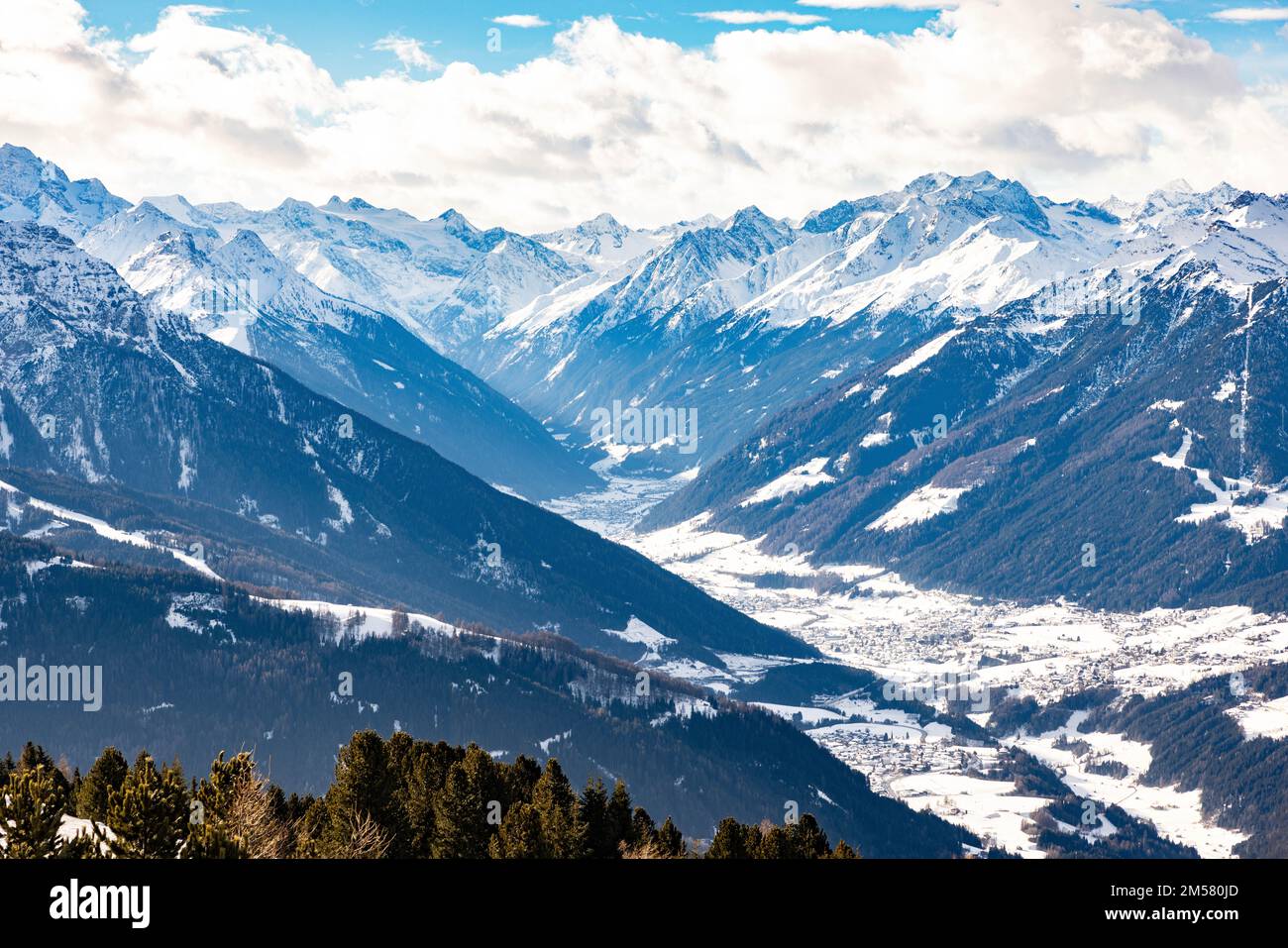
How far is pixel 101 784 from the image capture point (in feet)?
333

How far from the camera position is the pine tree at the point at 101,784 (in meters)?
97.9

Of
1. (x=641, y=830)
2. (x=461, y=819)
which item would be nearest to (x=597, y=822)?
(x=641, y=830)

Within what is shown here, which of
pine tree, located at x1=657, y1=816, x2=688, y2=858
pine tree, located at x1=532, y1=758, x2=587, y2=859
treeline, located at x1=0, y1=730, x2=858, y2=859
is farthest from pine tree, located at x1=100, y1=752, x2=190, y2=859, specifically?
pine tree, located at x1=657, y1=816, x2=688, y2=858

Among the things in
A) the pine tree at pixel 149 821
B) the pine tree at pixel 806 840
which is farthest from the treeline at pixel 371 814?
the pine tree at pixel 806 840

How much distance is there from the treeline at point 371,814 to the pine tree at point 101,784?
0.14m

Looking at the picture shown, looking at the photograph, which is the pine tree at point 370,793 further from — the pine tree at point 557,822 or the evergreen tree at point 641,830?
the evergreen tree at point 641,830

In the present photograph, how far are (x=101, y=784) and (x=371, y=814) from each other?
19.3 meters

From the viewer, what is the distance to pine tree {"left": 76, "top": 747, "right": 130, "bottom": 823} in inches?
3856

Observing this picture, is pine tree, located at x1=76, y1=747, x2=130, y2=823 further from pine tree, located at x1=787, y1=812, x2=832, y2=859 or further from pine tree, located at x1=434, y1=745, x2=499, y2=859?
pine tree, located at x1=787, y1=812, x2=832, y2=859

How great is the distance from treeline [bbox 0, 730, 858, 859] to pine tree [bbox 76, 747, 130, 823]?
0.46 ft
